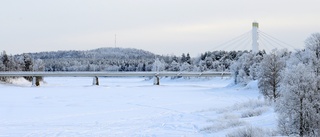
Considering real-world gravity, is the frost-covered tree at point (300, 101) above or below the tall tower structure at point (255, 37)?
below

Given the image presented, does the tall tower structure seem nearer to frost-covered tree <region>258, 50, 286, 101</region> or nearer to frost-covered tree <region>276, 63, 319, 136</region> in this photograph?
frost-covered tree <region>258, 50, 286, 101</region>

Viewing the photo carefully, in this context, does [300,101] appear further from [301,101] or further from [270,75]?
[270,75]

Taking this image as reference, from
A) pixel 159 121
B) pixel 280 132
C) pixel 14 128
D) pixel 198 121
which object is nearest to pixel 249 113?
pixel 198 121

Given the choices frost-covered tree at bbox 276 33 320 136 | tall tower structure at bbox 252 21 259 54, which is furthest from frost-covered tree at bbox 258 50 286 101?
tall tower structure at bbox 252 21 259 54

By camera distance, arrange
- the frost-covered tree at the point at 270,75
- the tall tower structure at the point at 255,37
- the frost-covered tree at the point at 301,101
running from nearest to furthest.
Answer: the frost-covered tree at the point at 301,101 < the frost-covered tree at the point at 270,75 < the tall tower structure at the point at 255,37

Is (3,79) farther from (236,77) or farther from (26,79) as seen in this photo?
(236,77)

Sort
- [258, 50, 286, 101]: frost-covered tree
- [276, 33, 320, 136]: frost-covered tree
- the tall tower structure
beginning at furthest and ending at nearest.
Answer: the tall tower structure, [258, 50, 286, 101]: frost-covered tree, [276, 33, 320, 136]: frost-covered tree

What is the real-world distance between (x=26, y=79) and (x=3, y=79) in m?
13.3

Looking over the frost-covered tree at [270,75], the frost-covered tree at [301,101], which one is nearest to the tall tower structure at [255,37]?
the frost-covered tree at [270,75]

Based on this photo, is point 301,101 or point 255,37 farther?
point 255,37

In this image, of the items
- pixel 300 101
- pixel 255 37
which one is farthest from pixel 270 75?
pixel 255 37

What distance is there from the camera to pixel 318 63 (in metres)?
16.9

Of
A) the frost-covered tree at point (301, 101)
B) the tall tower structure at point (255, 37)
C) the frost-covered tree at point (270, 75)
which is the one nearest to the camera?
the frost-covered tree at point (301, 101)

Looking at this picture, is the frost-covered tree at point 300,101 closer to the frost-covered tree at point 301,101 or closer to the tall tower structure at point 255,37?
the frost-covered tree at point 301,101
